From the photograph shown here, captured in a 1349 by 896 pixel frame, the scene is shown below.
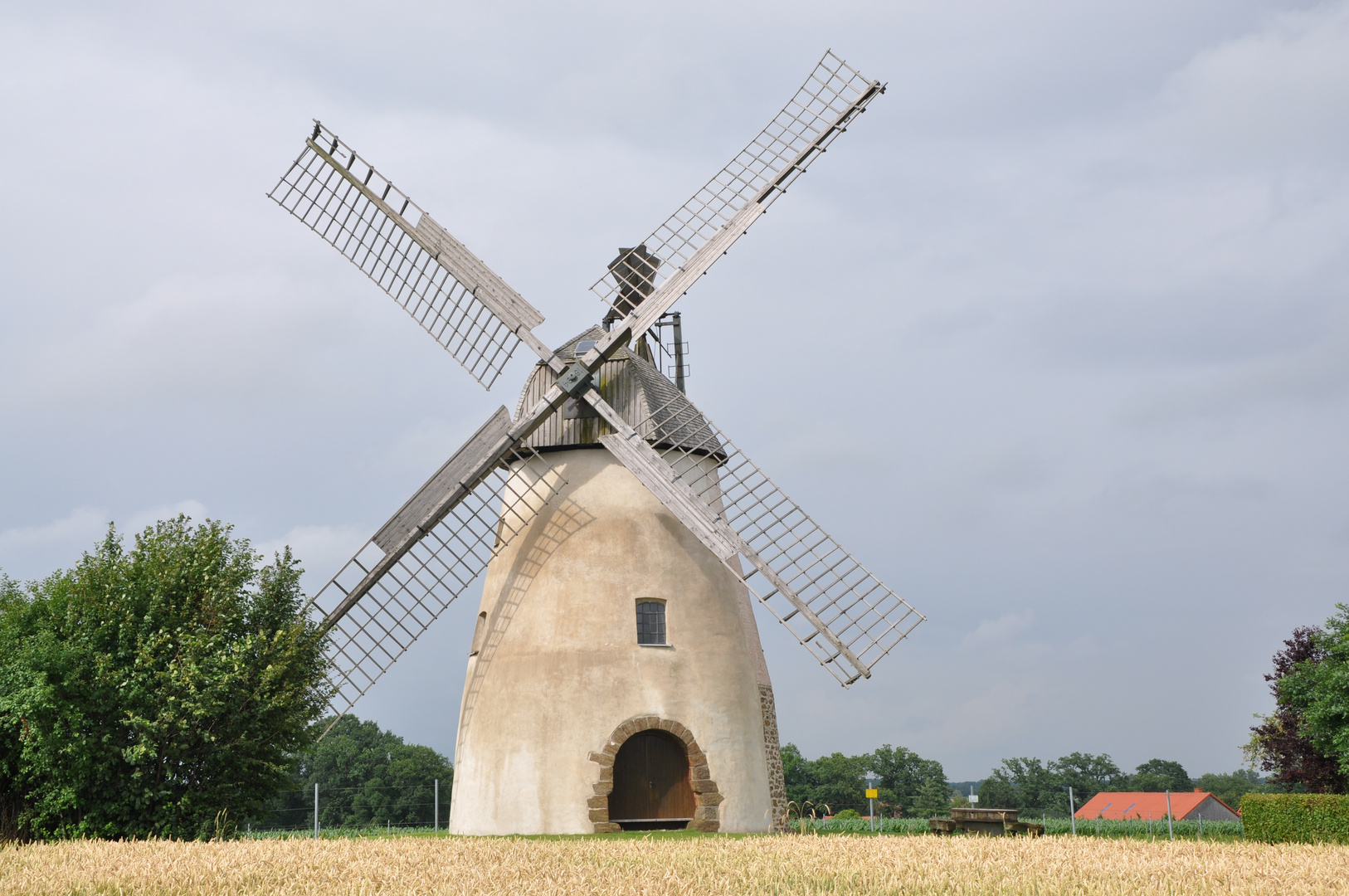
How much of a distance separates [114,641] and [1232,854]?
15.4 metres

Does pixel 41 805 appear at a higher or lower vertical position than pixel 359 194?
lower

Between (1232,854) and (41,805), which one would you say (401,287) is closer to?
(41,805)

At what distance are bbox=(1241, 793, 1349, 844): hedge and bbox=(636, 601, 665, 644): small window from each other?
1022cm

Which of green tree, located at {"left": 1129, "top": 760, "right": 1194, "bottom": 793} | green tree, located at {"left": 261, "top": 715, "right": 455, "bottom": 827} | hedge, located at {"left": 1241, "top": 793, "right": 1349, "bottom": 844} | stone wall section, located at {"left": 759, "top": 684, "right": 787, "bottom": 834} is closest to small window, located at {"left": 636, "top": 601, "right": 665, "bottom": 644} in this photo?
stone wall section, located at {"left": 759, "top": 684, "right": 787, "bottom": 834}

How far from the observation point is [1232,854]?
1212 centimetres

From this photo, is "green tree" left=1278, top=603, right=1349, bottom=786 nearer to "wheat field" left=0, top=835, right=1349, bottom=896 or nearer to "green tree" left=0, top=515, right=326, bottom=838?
"wheat field" left=0, top=835, right=1349, bottom=896

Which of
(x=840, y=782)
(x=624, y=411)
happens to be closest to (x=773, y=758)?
(x=624, y=411)

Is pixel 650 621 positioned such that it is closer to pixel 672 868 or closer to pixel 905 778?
pixel 672 868

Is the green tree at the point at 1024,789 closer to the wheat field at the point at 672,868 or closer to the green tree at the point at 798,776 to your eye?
the green tree at the point at 798,776

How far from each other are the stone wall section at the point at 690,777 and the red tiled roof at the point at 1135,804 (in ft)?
135

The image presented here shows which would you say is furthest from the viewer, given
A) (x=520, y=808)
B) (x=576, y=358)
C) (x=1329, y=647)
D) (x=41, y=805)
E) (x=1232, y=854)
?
(x=1329, y=647)

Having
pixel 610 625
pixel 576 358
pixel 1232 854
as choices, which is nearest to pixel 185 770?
pixel 610 625

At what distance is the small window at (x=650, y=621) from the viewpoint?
18.2 meters

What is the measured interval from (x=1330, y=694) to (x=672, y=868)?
55.9 ft
